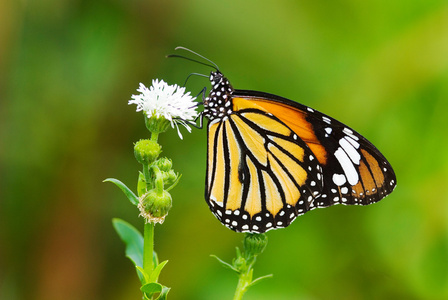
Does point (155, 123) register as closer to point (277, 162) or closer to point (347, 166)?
point (277, 162)

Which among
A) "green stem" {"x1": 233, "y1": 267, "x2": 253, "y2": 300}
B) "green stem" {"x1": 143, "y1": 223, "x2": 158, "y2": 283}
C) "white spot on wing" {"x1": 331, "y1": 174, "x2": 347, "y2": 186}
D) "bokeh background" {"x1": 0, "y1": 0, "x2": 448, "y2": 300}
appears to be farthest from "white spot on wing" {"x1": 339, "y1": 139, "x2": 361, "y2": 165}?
"bokeh background" {"x1": 0, "y1": 0, "x2": 448, "y2": 300}

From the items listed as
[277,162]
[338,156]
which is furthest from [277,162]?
[338,156]

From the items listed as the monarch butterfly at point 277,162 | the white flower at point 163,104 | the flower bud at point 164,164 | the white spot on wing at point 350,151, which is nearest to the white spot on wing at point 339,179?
the monarch butterfly at point 277,162

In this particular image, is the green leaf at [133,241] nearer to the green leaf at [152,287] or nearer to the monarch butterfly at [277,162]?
the monarch butterfly at [277,162]

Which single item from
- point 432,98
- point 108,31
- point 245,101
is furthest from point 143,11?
point 432,98

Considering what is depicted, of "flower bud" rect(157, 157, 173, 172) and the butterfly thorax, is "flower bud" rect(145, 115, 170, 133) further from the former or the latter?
the butterfly thorax
